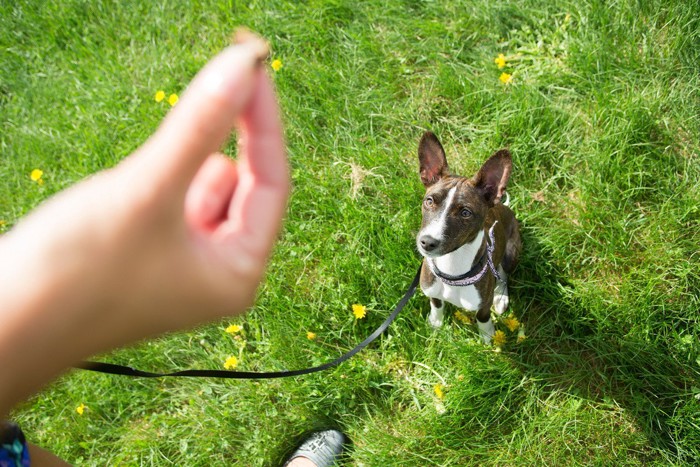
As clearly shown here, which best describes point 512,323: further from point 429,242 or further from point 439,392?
point 429,242

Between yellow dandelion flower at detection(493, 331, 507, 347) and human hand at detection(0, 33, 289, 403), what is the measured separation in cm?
241

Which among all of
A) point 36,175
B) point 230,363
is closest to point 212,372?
point 230,363

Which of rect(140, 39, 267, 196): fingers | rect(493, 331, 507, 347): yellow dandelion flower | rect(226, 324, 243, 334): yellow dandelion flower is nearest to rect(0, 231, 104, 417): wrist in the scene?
rect(140, 39, 267, 196): fingers

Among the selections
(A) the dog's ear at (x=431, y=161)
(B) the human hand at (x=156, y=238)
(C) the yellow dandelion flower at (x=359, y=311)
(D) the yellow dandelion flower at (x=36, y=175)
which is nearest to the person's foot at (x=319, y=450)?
(C) the yellow dandelion flower at (x=359, y=311)

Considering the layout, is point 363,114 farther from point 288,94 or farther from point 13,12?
point 13,12

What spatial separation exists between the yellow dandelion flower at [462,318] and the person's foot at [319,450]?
913 millimetres

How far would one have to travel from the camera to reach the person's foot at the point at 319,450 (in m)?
2.76

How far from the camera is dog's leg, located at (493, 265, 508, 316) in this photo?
3.06m

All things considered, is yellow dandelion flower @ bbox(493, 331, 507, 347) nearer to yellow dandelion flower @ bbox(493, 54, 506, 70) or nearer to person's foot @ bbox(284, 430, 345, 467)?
person's foot @ bbox(284, 430, 345, 467)

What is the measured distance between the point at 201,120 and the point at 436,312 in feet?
8.08

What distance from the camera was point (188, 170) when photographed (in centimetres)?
64

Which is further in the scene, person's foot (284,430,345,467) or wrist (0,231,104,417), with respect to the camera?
person's foot (284,430,345,467)

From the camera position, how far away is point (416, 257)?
3092 millimetres

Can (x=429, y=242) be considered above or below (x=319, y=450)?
above
